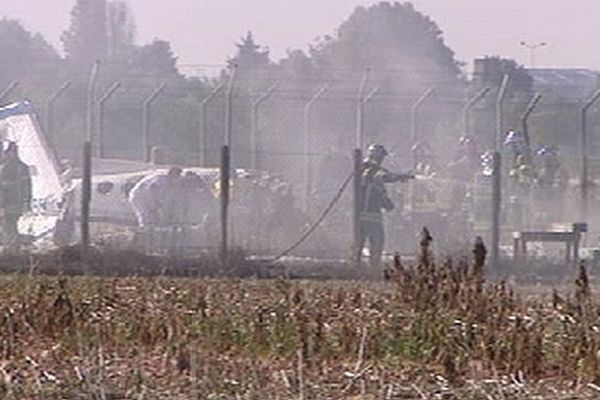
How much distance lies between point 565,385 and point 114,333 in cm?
271

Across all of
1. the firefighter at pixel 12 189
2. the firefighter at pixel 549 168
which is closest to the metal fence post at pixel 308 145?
the firefighter at pixel 549 168

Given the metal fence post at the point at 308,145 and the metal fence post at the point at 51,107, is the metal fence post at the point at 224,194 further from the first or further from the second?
the metal fence post at the point at 51,107

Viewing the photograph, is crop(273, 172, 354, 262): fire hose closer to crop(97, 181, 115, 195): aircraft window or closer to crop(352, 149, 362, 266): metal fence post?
crop(352, 149, 362, 266): metal fence post

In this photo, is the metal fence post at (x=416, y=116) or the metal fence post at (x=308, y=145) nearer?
the metal fence post at (x=308, y=145)

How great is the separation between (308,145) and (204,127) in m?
1.96

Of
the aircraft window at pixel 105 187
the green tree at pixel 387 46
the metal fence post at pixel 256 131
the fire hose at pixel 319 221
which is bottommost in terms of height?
the fire hose at pixel 319 221

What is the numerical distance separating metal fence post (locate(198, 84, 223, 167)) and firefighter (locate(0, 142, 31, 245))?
2.77 metres

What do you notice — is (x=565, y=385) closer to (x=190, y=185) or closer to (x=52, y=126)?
(x=190, y=185)

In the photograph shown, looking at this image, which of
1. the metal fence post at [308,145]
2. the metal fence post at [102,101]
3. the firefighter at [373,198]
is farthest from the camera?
the metal fence post at [308,145]

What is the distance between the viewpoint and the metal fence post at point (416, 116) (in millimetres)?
28078

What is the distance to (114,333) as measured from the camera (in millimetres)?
11055

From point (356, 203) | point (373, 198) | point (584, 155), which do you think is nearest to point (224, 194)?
point (356, 203)

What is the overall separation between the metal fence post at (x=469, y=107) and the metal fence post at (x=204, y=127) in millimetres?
3594

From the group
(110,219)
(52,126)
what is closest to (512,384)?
(110,219)
